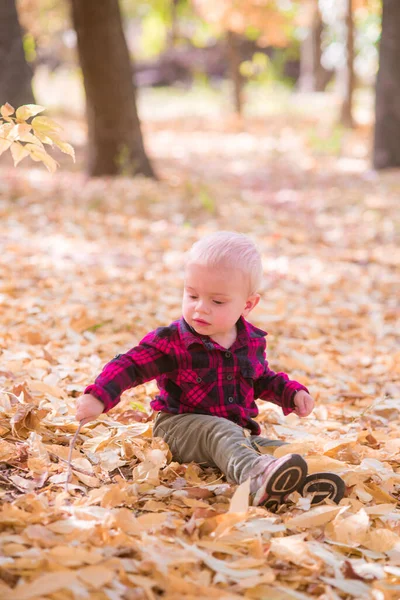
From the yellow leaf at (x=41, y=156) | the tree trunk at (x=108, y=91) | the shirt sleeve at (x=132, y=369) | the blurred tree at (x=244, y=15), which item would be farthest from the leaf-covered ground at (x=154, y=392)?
the blurred tree at (x=244, y=15)

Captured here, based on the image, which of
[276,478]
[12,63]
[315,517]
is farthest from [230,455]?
[12,63]

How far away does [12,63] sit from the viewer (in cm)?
941

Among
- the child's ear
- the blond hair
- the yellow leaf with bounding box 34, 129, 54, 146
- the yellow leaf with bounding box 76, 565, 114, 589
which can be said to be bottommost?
the yellow leaf with bounding box 76, 565, 114, 589

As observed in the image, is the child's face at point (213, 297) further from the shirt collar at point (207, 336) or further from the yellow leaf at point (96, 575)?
the yellow leaf at point (96, 575)

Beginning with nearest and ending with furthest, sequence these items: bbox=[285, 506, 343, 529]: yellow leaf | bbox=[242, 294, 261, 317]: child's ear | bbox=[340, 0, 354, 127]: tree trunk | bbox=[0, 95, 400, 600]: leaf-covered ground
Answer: bbox=[0, 95, 400, 600]: leaf-covered ground < bbox=[285, 506, 343, 529]: yellow leaf < bbox=[242, 294, 261, 317]: child's ear < bbox=[340, 0, 354, 127]: tree trunk

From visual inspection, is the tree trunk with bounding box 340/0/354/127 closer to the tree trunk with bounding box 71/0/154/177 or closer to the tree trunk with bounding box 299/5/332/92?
the tree trunk with bounding box 299/5/332/92

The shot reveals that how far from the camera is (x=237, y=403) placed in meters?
2.57

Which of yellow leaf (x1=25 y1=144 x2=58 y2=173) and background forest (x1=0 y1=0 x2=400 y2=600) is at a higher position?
yellow leaf (x1=25 y1=144 x2=58 y2=173)

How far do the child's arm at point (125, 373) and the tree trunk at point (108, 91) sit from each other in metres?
6.08

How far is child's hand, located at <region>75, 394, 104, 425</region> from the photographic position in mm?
2250

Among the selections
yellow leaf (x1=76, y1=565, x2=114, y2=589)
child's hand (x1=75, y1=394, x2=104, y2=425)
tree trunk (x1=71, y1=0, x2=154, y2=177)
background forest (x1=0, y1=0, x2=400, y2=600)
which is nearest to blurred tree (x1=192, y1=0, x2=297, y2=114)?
background forest (x1=0, y1=0, x2=400, y2=600)

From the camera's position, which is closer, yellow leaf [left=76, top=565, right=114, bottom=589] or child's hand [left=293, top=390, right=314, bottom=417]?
yellow leaf [left=76, top=565, right=114, bottom=589]

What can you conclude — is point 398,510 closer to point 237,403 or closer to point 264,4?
point 237,403

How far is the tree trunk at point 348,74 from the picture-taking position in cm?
1432
